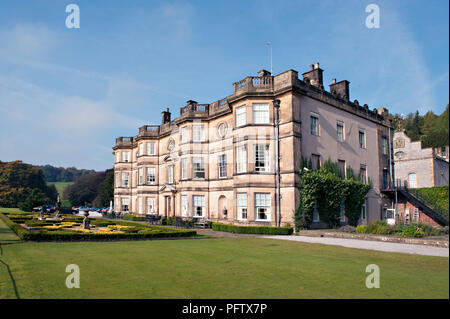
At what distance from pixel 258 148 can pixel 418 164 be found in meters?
29.7

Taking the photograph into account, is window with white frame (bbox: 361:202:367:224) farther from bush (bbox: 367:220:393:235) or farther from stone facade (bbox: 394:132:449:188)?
stone facade (bbox: 394:132:449:188)

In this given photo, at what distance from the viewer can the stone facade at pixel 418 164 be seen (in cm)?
4328

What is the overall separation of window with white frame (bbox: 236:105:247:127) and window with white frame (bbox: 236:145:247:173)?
210cm

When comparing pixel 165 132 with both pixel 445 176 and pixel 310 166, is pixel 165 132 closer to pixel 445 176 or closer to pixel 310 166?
pixel 310 166

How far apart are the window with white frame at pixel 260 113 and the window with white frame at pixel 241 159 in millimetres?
2504

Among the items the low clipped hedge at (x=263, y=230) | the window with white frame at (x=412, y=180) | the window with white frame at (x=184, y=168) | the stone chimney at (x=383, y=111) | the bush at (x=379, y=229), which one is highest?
the stone chimney at (x=383, y=111)

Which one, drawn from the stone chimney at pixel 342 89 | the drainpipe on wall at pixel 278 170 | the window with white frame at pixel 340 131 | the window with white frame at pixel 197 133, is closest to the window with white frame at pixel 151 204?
the window with white frame at pixel 197 133

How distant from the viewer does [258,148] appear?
87.8 feet

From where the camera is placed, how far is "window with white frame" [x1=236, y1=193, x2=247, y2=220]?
27.0m

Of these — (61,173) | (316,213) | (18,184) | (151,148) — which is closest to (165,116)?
(151,148)

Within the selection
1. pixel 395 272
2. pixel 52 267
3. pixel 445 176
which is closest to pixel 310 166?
pixel 395 272

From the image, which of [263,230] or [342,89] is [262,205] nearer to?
[263,230]

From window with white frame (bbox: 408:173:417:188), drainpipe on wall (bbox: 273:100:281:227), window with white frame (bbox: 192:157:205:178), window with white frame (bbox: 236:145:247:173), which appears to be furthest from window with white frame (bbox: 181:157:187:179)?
window with white frame (bbox: 408:173:417:188)

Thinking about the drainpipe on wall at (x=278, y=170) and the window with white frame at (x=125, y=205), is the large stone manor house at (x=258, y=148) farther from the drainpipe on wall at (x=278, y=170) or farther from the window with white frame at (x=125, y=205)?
the window with white frame at (x=125, y=205)
